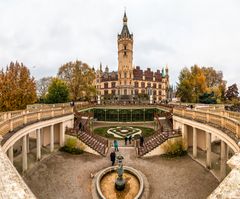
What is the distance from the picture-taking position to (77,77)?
1620 inches

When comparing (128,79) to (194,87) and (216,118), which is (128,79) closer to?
(194,87)

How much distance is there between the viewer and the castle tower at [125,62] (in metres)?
71.1

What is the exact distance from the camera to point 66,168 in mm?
15469

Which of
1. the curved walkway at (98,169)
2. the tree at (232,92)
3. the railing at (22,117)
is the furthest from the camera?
the tree at (232,92)

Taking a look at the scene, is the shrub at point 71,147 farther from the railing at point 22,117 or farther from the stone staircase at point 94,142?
the railing at point 22,117

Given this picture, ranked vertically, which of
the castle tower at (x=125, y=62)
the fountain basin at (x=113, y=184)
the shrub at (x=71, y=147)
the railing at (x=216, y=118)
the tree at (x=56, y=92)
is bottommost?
the fountain basin at (x=113, y=184)

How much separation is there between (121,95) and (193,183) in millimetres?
59705

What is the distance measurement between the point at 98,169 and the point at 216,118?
10.4 metres

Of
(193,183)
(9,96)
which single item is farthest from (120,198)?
(9,96)

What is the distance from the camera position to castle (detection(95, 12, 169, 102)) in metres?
71.2

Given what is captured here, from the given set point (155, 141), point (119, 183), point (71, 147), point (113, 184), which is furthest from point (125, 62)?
point (119, 183)

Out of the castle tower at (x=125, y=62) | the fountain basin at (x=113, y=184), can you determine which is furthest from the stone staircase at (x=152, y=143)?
the castle tower at (x=125, y=62)

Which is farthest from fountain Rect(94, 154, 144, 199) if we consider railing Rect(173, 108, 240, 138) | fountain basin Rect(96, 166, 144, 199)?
railing Rect(173, 108, 240, 138)

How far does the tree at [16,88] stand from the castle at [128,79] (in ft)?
151
